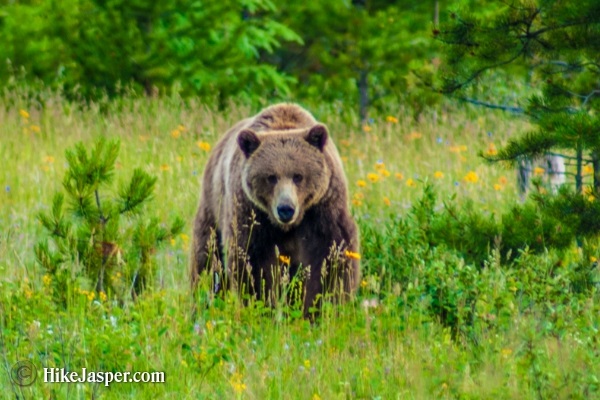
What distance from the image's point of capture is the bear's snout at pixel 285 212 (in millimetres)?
5930

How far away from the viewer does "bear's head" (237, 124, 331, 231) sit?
6.14 m

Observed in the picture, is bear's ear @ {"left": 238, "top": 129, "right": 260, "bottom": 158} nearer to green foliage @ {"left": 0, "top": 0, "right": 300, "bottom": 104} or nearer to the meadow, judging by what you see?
the meadow

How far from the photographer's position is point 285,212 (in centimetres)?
594

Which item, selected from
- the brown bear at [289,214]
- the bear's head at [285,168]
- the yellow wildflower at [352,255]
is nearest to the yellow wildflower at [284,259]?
the brown bear at [289,214]

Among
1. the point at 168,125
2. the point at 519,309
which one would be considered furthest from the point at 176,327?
the point at 168,125

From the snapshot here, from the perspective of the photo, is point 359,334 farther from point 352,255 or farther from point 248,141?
point 248,141

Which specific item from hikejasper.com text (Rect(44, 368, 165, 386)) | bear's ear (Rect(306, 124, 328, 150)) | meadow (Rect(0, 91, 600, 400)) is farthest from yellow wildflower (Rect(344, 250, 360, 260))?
hikejasper.com text (Rect(44, 368, 165, 386))

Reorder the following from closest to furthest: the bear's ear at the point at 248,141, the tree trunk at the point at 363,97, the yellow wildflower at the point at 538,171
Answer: the bear's ear at the point at 248,141 < the yellow wildflower at the point at 538,171 < the tree trunk at the point at 363,97

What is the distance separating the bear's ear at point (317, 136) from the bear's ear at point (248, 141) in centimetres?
32

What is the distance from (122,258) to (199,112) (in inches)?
252

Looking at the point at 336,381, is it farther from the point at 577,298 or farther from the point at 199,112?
the point at 199,112

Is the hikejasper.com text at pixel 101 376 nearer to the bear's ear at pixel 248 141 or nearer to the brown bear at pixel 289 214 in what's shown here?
the brown bear at pixel 289 214

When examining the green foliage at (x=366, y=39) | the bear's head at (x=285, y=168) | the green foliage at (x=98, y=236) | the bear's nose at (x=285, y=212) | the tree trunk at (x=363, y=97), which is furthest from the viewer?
the tree trunk at (x=363, y=97)

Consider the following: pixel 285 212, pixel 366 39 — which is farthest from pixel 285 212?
pixel 366 39
